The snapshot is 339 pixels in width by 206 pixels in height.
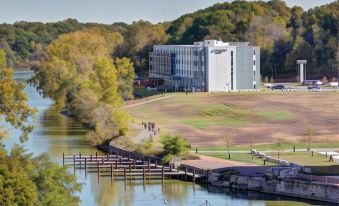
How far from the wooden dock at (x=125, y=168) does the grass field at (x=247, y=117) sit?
8.51 m

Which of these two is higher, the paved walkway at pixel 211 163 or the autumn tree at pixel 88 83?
the autumn tree at pixel 88 83

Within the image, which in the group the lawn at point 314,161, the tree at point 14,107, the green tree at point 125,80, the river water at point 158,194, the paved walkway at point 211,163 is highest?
the tree at point 14,107

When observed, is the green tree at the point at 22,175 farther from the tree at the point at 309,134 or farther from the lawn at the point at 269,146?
the tree at the point at 309,134

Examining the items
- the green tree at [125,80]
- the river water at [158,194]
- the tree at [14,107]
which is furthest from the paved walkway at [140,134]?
the tree at [14,107]

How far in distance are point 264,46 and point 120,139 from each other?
Answer: 3164 inches

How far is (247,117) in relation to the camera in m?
108

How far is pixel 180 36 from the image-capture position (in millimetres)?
198375

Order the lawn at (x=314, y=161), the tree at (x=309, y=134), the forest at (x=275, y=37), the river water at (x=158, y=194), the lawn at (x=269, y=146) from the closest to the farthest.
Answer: the river water at (x=158, y=194), the lawn at (x=314, y=161), the lawn at (x=269, y=146), the tree at (x=309, y=134), the forest at (x=275, y=37)

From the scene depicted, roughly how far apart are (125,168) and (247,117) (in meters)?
36.1

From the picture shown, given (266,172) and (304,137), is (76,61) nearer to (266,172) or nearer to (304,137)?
(304,137)

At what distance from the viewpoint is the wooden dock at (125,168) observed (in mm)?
72750

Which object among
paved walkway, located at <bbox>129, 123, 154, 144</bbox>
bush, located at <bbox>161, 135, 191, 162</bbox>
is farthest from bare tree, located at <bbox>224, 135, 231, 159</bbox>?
paved walkway, located at <bbox>129, 123, 154, 144</bbox>

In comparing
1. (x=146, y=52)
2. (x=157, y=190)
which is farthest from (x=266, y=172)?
(x=146, y=52)

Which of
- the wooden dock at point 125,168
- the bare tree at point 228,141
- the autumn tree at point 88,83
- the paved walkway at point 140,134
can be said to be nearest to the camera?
the wooden dock at point 125,168
